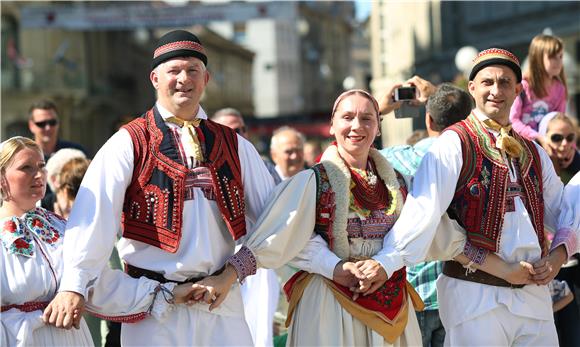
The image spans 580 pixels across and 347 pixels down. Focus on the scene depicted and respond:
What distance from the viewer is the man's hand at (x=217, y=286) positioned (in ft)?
15.0

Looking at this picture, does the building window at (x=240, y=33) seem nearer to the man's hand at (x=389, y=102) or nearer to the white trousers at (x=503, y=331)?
the man's hand at (x=389, y=102)

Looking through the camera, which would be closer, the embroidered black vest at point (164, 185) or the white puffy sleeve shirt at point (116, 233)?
the white puffy sleeve shirt at point (116, 233)

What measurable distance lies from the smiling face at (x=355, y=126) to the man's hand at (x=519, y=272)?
0.89m

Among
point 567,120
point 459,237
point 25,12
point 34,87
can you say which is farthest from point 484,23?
point 459,237

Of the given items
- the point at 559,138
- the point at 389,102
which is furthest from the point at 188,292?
the point at 559,138

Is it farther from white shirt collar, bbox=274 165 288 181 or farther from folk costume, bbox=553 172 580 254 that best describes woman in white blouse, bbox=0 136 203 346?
white shirt collar, bbox=274 165 288 181

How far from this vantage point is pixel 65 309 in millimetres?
4383

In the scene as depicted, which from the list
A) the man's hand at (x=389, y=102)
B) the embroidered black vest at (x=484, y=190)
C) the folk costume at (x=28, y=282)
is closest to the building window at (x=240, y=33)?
the man's hand at (x=389, y=102)

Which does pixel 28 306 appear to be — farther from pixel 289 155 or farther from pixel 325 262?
pixel 289 155

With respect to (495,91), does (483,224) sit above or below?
below

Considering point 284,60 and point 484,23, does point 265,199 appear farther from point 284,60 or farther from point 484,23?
point 284,60

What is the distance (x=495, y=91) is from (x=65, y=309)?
2314 mm

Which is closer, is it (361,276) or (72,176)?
(361,276)

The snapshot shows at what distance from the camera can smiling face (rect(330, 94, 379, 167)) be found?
16.2 ft
